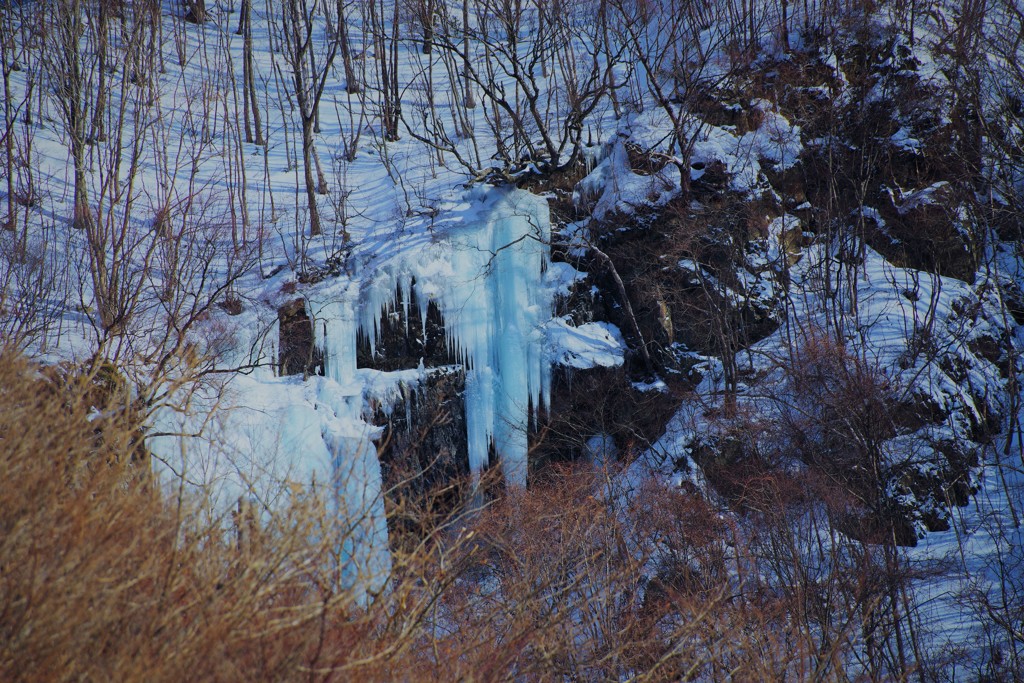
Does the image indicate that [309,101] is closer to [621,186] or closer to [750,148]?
[621,186]

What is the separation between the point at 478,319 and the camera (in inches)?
533

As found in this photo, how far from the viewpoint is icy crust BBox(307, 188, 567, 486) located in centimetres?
1323

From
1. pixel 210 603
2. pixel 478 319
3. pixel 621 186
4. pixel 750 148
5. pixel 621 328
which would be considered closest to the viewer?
pixel 210 603

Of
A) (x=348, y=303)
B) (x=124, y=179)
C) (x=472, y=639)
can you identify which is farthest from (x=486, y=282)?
(x=124, y=179)

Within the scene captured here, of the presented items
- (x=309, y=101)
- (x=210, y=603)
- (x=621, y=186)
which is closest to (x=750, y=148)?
(x=621, y=186)

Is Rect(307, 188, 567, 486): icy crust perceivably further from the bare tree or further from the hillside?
the bare tree

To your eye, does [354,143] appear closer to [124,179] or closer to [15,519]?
[124,179]

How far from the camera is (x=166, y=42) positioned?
20.6 metres

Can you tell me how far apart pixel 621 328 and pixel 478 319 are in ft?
9.92

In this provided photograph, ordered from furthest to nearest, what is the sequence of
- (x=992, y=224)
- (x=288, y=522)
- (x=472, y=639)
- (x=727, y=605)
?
(x=992, y=224), (x=727, y=605), (x=472, y=639), (x=288, y=522)

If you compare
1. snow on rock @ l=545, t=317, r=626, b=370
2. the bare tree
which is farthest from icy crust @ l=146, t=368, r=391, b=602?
the bare tree

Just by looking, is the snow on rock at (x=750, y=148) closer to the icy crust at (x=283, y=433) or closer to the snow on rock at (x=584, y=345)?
the snow on rock at (x=584, y=345)

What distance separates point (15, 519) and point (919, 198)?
52.2 ft

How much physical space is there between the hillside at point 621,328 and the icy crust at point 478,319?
0.23 ft
